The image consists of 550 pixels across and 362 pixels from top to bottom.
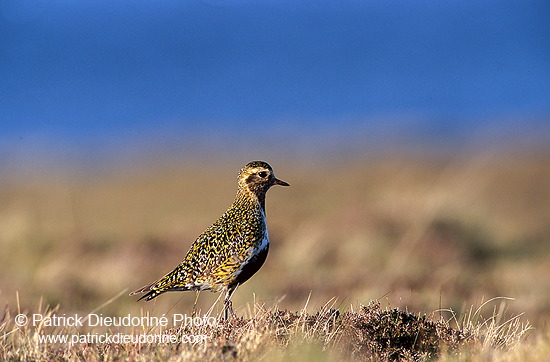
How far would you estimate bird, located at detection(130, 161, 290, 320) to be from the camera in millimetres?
6113

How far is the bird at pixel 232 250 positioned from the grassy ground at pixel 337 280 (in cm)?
32

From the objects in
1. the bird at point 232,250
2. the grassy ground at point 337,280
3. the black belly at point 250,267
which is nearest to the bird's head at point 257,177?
the bird at point 232,250

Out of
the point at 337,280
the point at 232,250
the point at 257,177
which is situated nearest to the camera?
the point at 232,250

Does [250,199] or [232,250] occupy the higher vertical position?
[250,199]

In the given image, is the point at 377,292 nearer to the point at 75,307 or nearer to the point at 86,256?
the point at 75,307

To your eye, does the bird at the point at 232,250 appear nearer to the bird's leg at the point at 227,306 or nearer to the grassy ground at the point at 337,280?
the bird's leg at the point at 227,306

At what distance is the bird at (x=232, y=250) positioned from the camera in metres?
6.11

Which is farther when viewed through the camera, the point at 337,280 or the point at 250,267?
the point at 337,280

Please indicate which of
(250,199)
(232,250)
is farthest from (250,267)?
(250,199)

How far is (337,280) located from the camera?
12711mm

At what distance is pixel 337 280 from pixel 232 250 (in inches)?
267

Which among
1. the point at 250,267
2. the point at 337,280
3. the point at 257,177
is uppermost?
the point at 257,177

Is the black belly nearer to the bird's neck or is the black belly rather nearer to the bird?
the bird

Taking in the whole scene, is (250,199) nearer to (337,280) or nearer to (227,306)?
(227,306)
